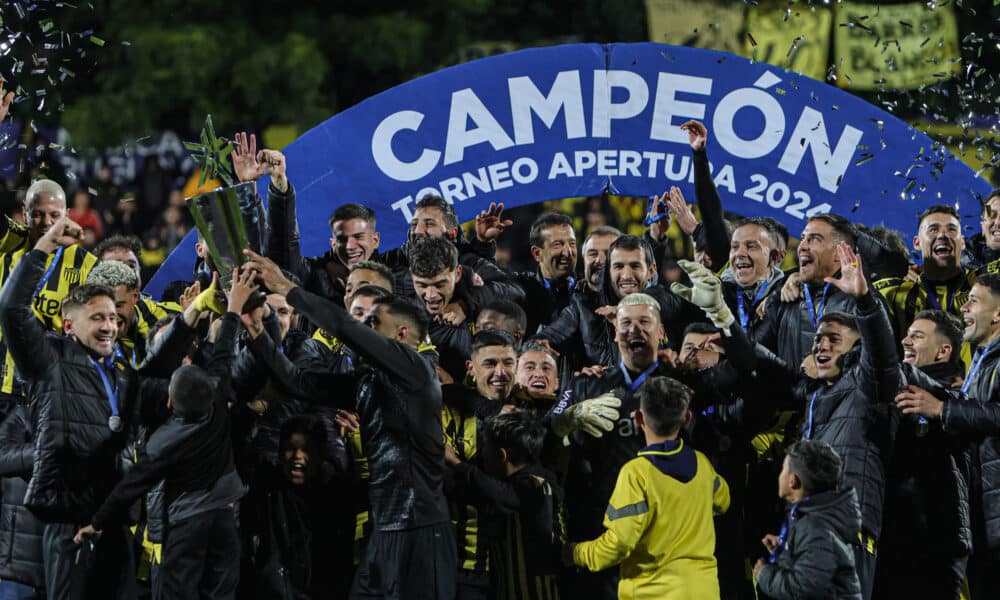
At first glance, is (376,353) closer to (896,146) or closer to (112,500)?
(112,500)

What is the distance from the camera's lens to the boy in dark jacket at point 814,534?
20.4 feet

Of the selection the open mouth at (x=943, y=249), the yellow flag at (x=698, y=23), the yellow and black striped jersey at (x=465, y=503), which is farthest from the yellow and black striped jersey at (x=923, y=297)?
the yellow flag at (x=698, y=23)

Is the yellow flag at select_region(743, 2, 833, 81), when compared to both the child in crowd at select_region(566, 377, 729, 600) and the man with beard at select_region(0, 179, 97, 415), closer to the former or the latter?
the man with beard at select_region(0, 179, 97, 415)

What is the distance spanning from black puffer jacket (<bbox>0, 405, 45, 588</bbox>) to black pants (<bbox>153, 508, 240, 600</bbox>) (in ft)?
2.19

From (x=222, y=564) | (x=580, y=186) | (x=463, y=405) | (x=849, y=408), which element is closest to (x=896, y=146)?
(x=580, y=186)

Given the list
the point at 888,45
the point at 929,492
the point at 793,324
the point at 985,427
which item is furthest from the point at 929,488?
the point at 888,45

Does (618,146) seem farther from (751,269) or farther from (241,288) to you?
(241,288)

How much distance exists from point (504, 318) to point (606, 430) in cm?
105

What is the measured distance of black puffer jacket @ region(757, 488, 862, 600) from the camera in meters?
6.22

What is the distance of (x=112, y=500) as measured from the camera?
6.84m

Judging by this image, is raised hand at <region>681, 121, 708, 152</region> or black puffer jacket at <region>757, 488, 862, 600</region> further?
raised hand at <region>681, 121, 708, 152</region>

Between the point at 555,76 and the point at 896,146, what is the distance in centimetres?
215

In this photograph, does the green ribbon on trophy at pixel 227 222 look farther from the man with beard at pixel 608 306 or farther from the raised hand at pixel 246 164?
the man with beard at pixel 608 306

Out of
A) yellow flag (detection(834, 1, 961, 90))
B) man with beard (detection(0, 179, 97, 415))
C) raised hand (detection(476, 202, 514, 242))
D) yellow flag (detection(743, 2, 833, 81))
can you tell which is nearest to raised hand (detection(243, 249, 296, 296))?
man with beard (detection(0, 179, 97, 415))
